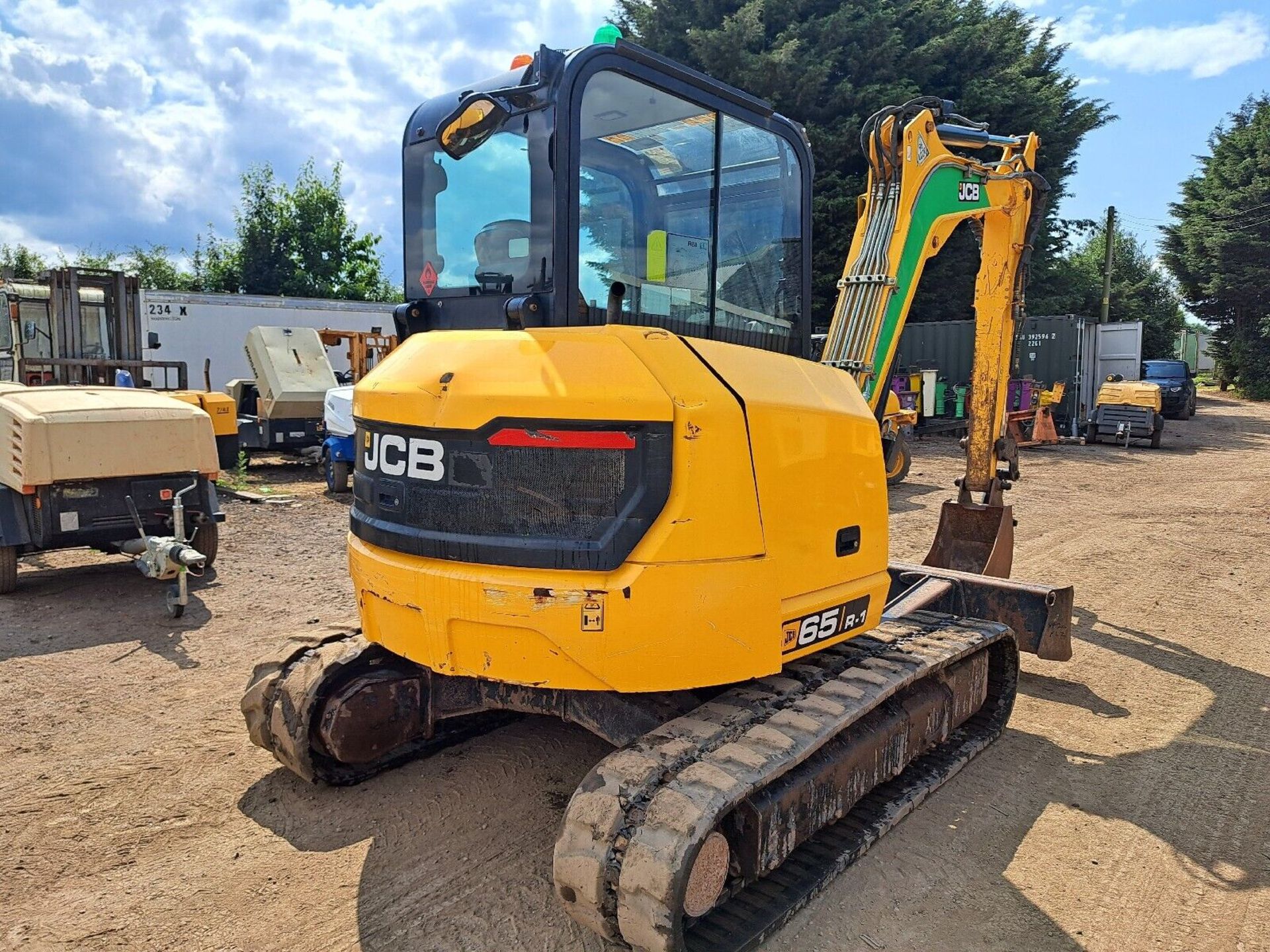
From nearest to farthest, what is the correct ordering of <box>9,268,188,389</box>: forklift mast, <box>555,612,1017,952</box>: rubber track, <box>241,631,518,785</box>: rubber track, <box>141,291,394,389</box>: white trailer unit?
<box>555,612,1017,952</box>: rubber track
<box>241,631,518,785</box>: rubber track
<box>9,268,188,389</box>: forklift mast
<box>141,291,394,389</box>: white trailer unit

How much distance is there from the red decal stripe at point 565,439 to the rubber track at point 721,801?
1.02 m

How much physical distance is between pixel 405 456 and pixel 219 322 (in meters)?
20.6

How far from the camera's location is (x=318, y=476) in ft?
48.5

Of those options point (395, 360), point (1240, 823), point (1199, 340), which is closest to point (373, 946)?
point (395, 360)

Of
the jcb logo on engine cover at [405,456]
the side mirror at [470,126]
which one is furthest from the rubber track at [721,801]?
the side mirror at [470,126]

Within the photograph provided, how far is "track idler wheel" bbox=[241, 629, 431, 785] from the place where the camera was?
384 cm

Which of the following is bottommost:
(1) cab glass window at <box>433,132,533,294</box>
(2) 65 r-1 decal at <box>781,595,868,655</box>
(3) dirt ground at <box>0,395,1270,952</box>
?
(3) dirt ground at <box>0,395,1270,952</box>

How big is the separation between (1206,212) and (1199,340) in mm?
24136

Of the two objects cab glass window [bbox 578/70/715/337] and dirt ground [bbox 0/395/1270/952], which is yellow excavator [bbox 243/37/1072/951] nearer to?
cab glass window [bbox 578/70/715/337]

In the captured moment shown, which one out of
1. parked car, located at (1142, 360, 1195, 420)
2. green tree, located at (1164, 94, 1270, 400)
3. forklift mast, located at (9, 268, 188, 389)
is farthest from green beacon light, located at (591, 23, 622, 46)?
green tree, located at (1164, 94, 1270, 400)

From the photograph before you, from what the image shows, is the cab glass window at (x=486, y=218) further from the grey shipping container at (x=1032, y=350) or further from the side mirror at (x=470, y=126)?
the grey shipping container at (x=1032, y=350)

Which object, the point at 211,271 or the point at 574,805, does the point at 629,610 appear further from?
the point at 211,271

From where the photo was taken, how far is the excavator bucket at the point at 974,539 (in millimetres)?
6324

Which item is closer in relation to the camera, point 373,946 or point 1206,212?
point 373,946
